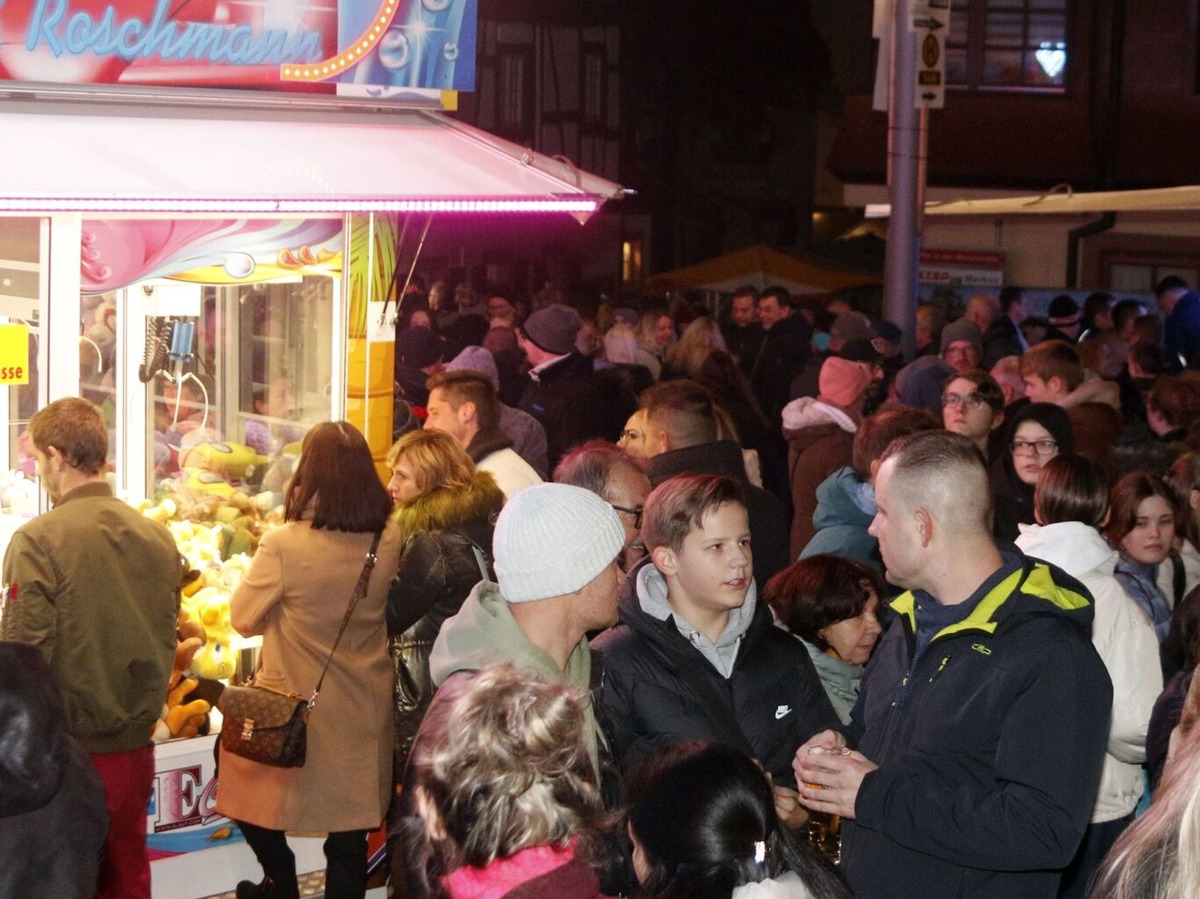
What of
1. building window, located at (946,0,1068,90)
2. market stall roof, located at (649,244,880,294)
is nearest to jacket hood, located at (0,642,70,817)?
market stall roof, located at (649,244,880,294)

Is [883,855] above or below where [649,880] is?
below

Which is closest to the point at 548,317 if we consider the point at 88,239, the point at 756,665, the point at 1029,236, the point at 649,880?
the point at 88,239

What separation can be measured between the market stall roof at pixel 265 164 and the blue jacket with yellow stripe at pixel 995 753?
3.02 m

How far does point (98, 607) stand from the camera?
5.28m

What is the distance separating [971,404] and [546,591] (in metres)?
4.51

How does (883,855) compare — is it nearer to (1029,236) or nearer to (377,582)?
(377,582)

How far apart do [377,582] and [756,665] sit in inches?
74.8

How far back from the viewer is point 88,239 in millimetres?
6031

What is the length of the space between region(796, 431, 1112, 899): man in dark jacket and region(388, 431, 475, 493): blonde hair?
2391 mm

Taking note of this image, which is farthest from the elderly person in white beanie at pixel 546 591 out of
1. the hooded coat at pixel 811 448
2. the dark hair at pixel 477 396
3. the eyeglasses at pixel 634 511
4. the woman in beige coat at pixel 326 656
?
the hooded coat at pixel 811 448

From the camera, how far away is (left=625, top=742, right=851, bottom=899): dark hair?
270 centimetres

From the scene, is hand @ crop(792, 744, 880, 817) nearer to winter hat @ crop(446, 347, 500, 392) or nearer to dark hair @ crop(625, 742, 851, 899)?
dark hair @ crop(625, 742, 851, 899)

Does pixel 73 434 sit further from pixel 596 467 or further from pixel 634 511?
pixel 634 511

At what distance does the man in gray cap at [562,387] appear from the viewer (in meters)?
8.92
